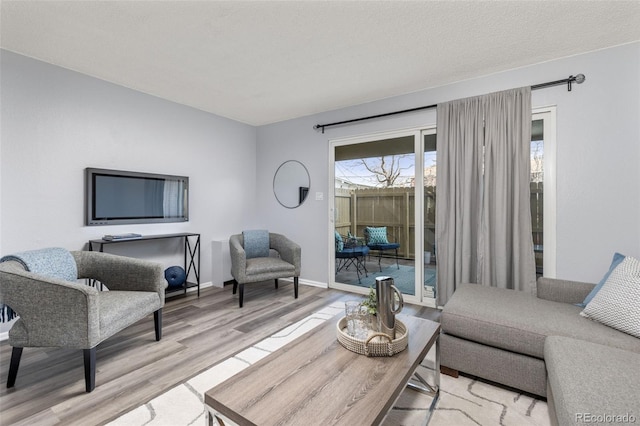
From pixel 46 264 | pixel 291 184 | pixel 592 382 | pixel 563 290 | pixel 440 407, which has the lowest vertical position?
pixel 440 407

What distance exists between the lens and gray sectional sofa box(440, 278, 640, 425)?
3.64 ft

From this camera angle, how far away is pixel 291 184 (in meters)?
4.40

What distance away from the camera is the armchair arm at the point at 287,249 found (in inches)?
144

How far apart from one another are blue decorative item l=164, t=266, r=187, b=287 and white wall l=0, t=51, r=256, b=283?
0.21 metres

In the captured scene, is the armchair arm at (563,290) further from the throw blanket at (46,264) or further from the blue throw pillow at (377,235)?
the throw blanket at (46,264)

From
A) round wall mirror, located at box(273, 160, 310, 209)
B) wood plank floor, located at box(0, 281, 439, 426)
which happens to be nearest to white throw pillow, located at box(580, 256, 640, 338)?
wood plank floor, located at box(0, 281, 439, 426)

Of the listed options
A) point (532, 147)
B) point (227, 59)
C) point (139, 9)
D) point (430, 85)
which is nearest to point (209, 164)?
point (227, 59)

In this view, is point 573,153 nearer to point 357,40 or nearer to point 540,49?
point 540,49

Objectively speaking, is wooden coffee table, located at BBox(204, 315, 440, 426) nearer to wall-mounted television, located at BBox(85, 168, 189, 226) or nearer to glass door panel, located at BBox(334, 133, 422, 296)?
glass door panel, located at BBox(334, 133, 422, 296)

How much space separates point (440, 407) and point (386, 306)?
722 millimetres

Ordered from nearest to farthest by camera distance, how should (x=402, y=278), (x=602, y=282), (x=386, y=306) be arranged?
1. (x=386, y=306)
2. (x=602, y=282)
3. (x=402, y=278)

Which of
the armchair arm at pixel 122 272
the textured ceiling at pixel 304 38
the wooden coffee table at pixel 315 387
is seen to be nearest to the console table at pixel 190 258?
the armchair arm at pixel 122 272

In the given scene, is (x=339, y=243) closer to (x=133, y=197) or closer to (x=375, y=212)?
(x=375, y=212)

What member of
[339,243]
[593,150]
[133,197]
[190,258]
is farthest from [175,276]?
[593,150]
